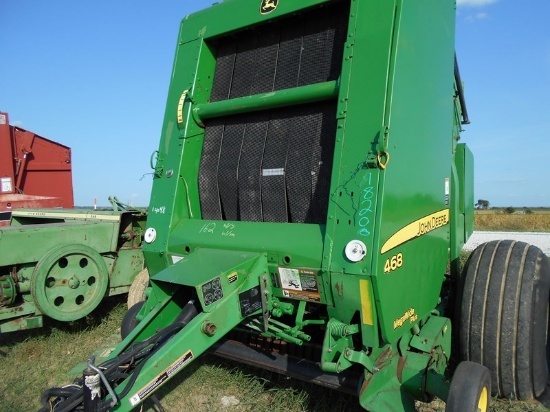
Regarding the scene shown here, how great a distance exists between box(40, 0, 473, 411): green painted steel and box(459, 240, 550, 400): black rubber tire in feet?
0.81

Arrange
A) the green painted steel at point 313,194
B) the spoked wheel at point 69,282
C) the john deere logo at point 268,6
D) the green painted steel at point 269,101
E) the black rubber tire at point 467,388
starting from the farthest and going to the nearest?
the spoked wheel at point 69,282
the john deere logo at point 268,6
the green painted steel at point 269,101
the green painted steel at point 313,194
the black rubber tire at point 467,388

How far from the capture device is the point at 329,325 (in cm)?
260

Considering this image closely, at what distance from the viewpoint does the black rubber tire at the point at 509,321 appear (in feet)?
10.2

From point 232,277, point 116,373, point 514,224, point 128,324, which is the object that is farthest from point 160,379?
point 514,224

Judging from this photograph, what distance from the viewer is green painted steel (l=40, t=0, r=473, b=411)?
100 inches

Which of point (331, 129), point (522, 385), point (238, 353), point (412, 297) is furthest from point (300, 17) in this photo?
point (522, 385)

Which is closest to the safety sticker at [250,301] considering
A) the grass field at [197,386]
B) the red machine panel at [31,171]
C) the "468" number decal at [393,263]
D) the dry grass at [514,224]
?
the "468" number decal at [393,263]

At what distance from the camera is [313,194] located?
3.01 meters

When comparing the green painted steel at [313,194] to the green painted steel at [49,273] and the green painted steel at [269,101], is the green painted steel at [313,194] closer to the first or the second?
the green painted steel at [269,101]

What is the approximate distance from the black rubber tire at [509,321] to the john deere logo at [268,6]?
7.95ft

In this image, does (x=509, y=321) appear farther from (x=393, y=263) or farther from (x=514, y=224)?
(x=514, y=224)

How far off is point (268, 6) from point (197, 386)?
3.01 meters

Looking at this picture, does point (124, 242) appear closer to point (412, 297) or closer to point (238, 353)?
point (238, 353)

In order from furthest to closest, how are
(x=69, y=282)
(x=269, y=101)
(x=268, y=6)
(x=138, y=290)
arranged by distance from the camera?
(x=138, y=290)
(x=69, y=282)
(x=268, y=6)
(x=269, y=101)
